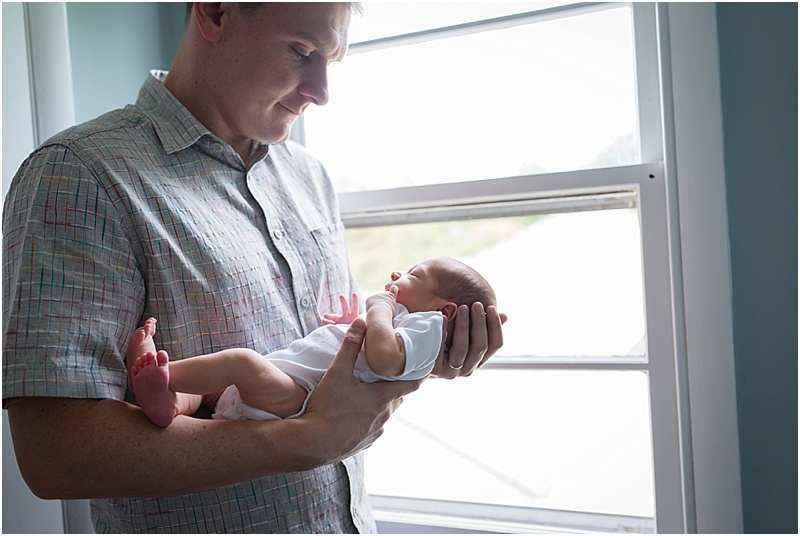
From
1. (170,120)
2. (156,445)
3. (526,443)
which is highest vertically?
(170,120)

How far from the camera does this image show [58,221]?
0.97m

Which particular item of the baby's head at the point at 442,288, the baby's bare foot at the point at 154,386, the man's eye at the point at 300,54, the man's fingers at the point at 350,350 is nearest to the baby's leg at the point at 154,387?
the baby's bare foot at the point at 154,386

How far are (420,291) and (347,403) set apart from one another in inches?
12.1

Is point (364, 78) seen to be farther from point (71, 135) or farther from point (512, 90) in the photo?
point (71, 135)

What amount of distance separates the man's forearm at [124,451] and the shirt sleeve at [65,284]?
0.12ft

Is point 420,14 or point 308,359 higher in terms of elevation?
point 420,14

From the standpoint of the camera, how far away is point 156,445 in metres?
0.96

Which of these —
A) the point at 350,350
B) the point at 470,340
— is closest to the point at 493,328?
the point at 470,340

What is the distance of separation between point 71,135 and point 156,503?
652 millimetres

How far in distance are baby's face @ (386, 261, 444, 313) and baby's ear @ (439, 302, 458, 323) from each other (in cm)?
2

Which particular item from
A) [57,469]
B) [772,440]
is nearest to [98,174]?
[57,469]

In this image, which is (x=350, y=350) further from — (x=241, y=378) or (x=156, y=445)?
(x=156, y=445)

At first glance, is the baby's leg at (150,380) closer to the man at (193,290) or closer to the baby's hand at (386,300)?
the man at (193,290)

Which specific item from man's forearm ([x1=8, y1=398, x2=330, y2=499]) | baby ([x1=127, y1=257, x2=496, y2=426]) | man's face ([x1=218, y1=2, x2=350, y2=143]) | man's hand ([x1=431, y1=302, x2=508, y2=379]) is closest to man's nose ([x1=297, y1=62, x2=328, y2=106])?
man's face ([x1=218, y1=2, x2=350, y2=143])
